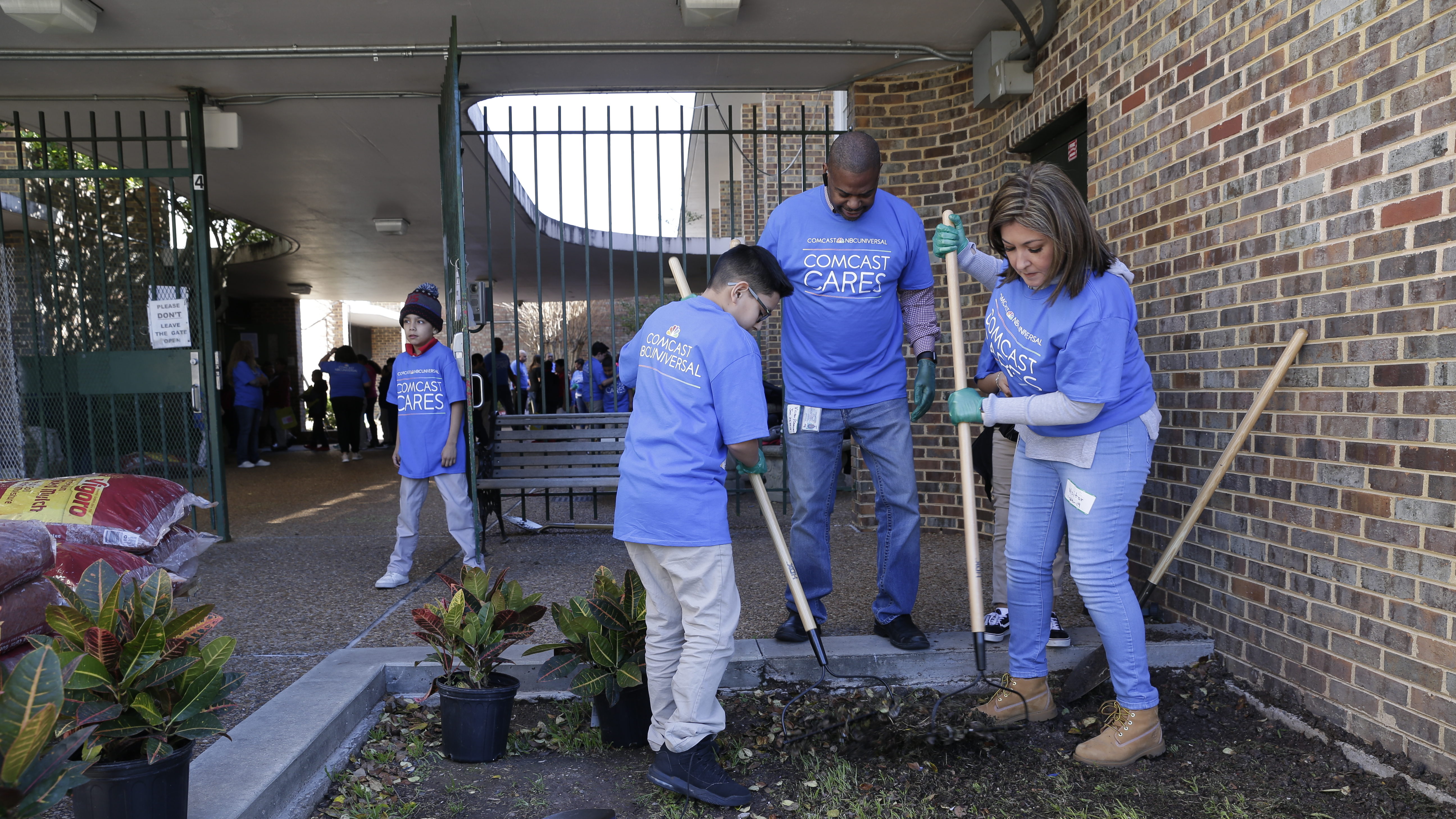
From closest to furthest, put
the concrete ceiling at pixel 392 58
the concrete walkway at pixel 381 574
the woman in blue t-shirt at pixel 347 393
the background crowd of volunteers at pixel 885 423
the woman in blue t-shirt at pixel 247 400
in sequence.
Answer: the background crowd of volunteers at pixel 885 423, the concrete walkway at pixel 381 574, the concrete ceiling at pixel 392 58, the woman in blue t-shirt at pixel 247 400, the woman in blue t-shirt at pixel 347 393

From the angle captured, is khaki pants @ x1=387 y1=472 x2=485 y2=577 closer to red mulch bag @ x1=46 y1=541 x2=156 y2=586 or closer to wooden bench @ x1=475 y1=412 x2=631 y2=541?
wooden bench @ x1=475 y1=412 x2=631 y2=541

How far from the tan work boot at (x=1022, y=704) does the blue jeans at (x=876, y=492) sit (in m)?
0.61

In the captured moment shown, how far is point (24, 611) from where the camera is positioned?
8.39ft

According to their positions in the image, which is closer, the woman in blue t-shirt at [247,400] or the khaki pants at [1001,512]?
the khaki pants at [1001,512]

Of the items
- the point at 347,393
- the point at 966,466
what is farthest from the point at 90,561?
the point at 347,393

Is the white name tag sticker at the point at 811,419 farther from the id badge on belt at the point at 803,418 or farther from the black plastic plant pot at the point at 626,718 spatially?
the black plastic plant pot at the point at 626,718

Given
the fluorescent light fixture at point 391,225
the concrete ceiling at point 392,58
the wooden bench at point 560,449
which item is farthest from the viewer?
the fluorescent light fixture at point 391,225

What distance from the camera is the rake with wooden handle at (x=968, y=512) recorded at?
2.76 metres

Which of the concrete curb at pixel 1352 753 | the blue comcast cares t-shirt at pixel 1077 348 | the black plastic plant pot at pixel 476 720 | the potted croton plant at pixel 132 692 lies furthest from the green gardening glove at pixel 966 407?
the potted croton plant at pixel 132 692

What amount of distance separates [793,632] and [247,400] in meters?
10.5

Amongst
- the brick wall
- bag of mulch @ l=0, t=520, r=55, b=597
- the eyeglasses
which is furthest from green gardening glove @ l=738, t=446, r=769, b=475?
bag of mulch @ l=0, t=520, r=55, b=597

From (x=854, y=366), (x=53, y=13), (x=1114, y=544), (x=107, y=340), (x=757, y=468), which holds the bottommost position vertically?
(x=1114, y=544)

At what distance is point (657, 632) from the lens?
8.52ft

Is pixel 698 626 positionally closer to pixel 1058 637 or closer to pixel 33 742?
pixel 33 742
